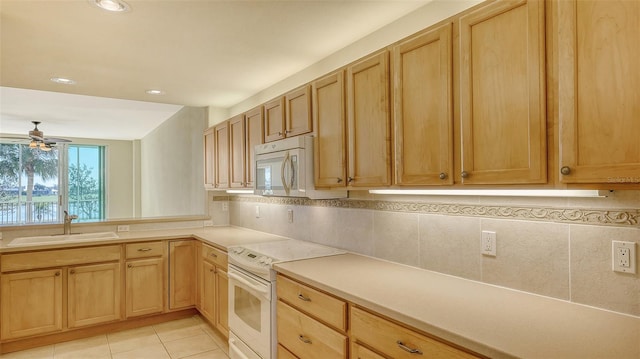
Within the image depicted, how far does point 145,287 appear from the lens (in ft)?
11.6

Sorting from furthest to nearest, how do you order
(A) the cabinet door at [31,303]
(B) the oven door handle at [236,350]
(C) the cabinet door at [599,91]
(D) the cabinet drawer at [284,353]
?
1. (A) the cabinet door at [31,303]
2. (B) the oven door handle at [236,350]
3. (D) the cabinet drawer at [284,353]
4. (C) the cabinet door at [599,91]

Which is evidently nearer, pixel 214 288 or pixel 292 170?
pixel 292 170

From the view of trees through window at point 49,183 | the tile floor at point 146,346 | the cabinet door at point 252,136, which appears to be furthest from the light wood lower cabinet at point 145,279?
the view of trees through window at point 49,183

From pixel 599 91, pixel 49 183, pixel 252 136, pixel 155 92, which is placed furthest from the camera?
pixel 49 183

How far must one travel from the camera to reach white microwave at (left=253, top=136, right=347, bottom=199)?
2469 millimetres

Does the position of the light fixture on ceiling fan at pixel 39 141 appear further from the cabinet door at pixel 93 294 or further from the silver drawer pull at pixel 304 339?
the silver drawer pull at pixel 304 339

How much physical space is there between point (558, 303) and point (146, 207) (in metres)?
7.83

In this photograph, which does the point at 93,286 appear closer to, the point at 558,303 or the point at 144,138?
the point at 558,303

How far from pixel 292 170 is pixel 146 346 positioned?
211 centimetres

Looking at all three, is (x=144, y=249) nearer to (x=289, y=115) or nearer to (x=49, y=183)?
(x=289, y=115)

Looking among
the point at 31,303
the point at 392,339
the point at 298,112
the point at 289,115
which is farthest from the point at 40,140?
the point at 392,339

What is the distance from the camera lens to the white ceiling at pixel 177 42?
2125 millimetres

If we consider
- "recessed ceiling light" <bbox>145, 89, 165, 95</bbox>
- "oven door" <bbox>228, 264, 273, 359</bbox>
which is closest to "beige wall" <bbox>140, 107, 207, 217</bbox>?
"recessed ceiling light" <bbox>145, 89, 165, 95</bbox>

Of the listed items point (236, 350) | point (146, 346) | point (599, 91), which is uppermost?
point (599, 91)
